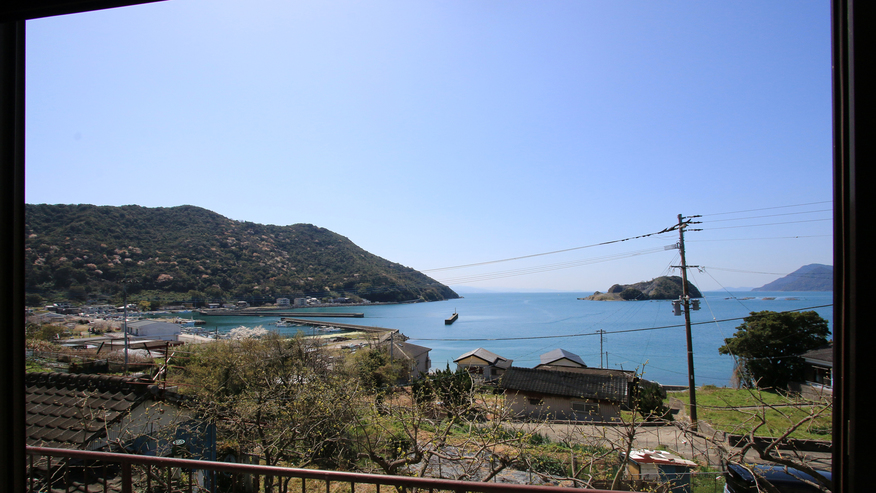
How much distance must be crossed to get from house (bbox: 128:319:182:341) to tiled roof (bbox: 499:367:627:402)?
2307 cm

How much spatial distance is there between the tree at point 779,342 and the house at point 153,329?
33051 millimetres

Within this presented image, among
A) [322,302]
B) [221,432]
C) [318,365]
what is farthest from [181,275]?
[221,432]

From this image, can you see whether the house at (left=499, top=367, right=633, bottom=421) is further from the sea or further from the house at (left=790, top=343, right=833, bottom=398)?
the house at (left=790, top=343, right=833, bottom=398)

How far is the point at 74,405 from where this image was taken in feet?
13.3

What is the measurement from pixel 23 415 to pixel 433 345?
123 feet

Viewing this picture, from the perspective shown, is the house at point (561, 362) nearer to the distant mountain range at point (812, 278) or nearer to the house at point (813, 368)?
the house at point (813, 368)

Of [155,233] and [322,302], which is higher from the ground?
[155,233]

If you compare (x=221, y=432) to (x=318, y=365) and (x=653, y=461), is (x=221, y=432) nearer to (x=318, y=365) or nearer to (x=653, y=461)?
(x=318, y=365)

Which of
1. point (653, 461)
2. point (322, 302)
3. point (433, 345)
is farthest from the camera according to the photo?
point (322, 302)

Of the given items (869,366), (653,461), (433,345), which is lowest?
(433,345)

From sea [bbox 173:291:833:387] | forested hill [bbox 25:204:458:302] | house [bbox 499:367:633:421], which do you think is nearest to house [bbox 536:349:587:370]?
sea [bbox 173:291:833:387]

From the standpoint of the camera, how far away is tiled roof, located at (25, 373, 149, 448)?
3.81 meters

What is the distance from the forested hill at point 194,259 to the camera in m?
23.5

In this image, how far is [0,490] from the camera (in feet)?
3.50
